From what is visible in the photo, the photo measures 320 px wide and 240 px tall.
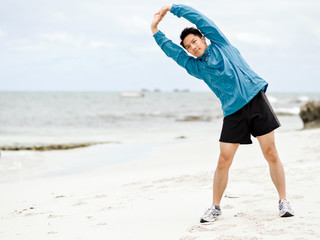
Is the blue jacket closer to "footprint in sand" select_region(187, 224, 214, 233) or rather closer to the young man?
the young man

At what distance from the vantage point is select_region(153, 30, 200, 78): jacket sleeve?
3609 millimetres

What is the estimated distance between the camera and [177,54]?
3658 mm

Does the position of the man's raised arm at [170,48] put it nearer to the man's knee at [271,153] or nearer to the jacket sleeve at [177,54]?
the jacket sleeve at [177,54]

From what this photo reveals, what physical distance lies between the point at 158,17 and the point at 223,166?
1.58 meters

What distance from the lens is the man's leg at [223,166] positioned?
3543 millimetres

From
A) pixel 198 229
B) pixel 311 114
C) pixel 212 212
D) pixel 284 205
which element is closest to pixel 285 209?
pixel 284 205

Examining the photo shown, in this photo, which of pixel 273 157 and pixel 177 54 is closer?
pixel 273 157

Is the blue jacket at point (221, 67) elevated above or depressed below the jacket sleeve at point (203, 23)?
below

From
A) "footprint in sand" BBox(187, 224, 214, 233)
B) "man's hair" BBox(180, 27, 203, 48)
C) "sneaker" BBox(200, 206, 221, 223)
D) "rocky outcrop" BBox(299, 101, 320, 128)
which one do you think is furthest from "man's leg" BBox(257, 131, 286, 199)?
"rocky outcrop" BBox(299, 101, 320, 128)

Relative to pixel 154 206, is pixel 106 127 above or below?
below

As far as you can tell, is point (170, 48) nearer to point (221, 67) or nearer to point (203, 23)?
point (203, 23)

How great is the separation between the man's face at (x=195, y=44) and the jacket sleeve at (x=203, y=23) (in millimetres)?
96

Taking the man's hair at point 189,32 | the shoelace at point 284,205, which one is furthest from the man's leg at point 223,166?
the man's hair at point 189,32

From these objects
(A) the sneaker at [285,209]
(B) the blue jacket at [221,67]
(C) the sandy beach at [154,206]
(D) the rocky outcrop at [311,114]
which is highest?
(B) the blue jacket at [221,67]
